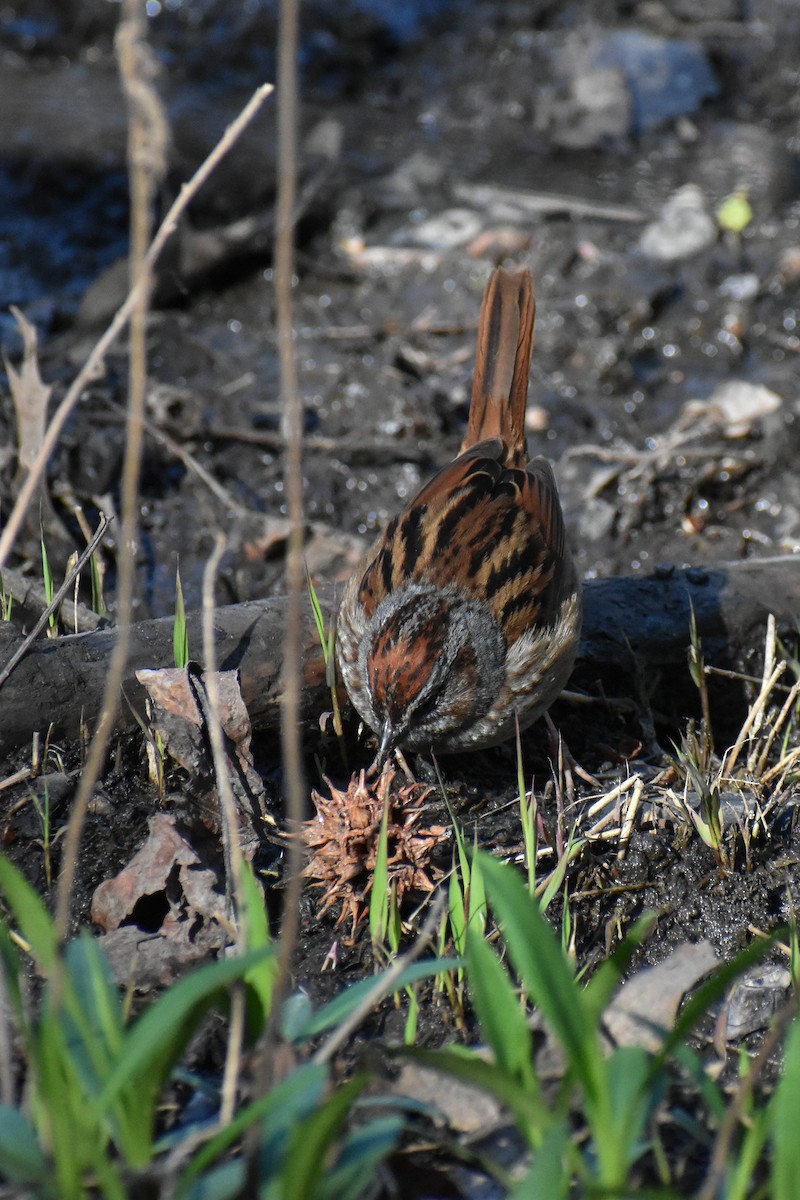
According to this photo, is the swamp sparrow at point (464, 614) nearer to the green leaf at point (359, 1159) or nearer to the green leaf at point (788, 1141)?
the green leaf at point (359, 1159)

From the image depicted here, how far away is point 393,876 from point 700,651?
58.0 inches

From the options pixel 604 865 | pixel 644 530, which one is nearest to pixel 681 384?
pixel 644 530

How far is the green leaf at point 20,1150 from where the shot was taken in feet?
6.67

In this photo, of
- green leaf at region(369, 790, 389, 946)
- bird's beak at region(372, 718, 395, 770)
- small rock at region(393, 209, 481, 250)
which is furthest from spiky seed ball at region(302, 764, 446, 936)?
small rock at region(393, 209, 481, 250)

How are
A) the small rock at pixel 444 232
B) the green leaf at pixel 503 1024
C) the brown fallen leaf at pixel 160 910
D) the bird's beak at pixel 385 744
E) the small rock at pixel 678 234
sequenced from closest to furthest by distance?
1. the green leaf at pixel 503 1024
2. the brown fallen leaf at pixel 160 910
3. the bird's beak at pixel 385 744
4. the small rock at pixel 678 234
5. the small rock at pixel 444 232

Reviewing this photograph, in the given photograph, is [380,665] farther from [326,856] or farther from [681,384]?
[681,384]

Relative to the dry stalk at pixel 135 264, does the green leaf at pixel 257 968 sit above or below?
below

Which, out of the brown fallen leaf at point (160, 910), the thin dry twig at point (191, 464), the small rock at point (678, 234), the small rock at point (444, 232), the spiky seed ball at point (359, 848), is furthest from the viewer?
the small rock at point (444, 232)

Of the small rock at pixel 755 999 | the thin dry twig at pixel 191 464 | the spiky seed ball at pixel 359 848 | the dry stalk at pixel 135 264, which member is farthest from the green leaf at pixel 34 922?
the thin dry twig at pixel 191 464

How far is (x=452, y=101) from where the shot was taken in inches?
348

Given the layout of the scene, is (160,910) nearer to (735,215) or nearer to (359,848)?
(359,848)

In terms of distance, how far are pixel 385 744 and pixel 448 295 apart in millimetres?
3873

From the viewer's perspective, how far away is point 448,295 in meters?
6.96

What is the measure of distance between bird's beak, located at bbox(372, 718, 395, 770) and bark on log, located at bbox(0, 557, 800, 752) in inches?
13.4
